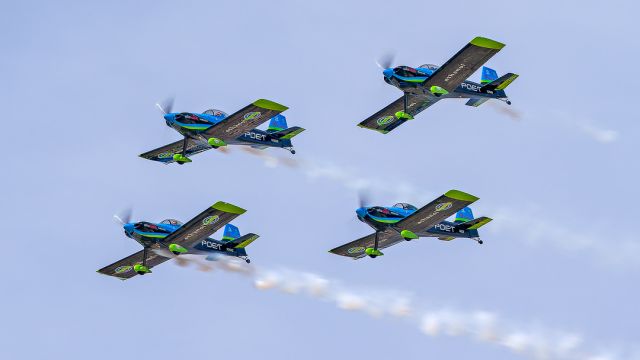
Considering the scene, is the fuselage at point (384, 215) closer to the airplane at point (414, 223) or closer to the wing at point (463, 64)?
the airplane at point (414, 223)

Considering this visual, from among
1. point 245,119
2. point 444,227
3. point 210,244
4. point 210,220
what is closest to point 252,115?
point 245,119

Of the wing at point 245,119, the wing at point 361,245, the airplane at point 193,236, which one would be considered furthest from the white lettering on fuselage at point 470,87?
the airplane at point 193,236

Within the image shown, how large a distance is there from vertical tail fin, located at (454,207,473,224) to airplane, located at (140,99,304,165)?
40.4 feet

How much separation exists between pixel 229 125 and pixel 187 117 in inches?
117

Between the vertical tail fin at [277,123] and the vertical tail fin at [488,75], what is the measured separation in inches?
553

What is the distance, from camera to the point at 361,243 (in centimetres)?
12838

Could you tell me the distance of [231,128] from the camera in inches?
4963

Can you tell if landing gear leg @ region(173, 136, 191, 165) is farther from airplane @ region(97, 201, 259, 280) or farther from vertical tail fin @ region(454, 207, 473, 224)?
vertical tail fin @ region(454, 207, 473, 224)

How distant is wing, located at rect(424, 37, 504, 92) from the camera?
400 ft

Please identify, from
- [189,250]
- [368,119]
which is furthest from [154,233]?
[368,119]

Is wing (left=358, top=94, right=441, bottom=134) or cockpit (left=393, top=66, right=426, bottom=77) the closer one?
cockpit (left=393, top=66, right=426, bottom=77)

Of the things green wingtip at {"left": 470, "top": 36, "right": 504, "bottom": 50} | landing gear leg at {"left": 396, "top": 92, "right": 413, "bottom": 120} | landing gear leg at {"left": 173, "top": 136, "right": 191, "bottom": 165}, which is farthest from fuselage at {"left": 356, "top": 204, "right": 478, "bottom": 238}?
landing gear leg at {"left": 173, "top": 136, "right": 191, "bottom": 165}

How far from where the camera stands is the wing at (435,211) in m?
118

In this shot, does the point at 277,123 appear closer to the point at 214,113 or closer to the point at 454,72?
the point at 214,113
